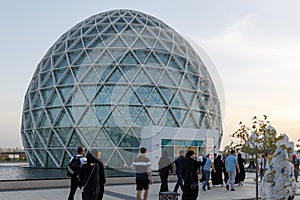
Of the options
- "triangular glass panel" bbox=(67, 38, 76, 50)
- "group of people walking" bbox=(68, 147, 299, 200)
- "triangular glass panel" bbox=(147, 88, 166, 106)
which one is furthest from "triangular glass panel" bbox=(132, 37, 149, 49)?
"group of people walking" bbox=(68, 147, 299, 200)

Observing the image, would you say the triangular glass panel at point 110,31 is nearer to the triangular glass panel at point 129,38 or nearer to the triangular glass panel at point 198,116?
the triangular glass panel at point 129,38

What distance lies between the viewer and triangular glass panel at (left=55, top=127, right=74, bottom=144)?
3091cm

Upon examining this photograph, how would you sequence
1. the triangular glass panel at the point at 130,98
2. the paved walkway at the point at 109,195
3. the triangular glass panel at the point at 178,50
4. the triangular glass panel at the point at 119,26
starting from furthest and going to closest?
the triangular glass panel at the point at 178,50 < the triangular glass panel at the point at 119,26 < the triangular glass panel at the point at 130,98 < the paved walkway at the point at 109,195

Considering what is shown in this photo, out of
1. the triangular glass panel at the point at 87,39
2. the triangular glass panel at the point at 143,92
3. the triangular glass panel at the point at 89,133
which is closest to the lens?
the triangular glass panel at the point at 89,133

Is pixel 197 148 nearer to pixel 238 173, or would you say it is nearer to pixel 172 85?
pixel 172 85

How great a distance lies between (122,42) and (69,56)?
4.82m

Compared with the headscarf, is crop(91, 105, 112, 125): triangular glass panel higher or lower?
higher

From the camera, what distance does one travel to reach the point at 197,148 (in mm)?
32875

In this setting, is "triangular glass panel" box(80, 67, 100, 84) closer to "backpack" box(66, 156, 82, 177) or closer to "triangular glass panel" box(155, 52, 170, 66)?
"triangular glass panel" box(155, 52, 170, 66)

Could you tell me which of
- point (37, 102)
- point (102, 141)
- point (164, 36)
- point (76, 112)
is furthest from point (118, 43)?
point (37, 102)

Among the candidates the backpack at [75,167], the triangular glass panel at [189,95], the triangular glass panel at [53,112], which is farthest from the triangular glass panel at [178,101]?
the backpack at [75,167]

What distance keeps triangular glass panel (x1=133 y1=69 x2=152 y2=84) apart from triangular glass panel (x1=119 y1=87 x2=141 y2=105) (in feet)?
3.34

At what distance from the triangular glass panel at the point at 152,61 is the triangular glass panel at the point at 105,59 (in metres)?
3.05

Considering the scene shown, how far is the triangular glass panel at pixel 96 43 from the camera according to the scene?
3298 cm
